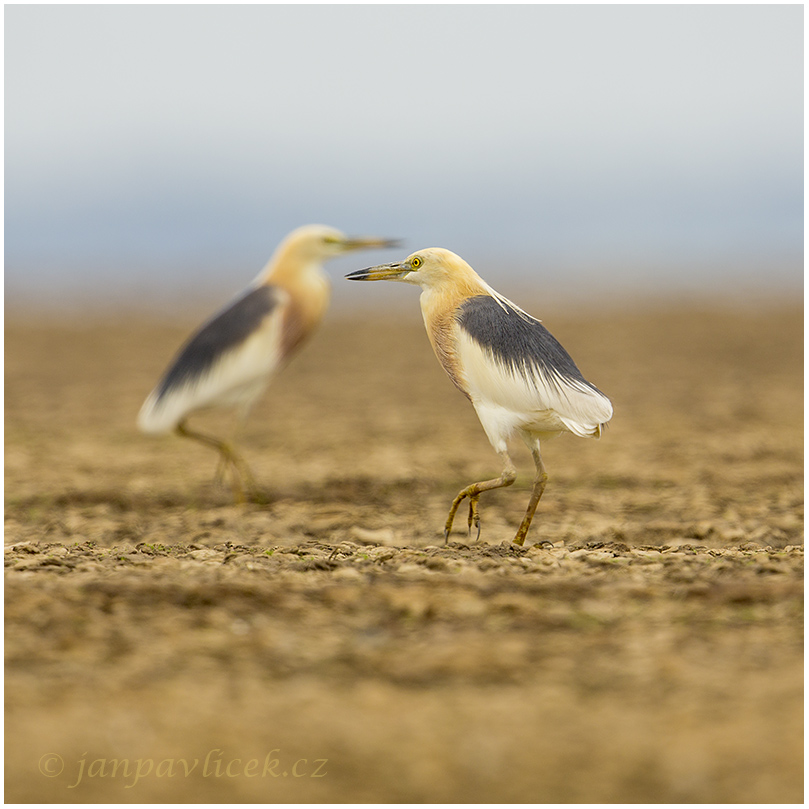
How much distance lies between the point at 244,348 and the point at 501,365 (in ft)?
11.6

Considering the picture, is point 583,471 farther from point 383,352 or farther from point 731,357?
point 383,352

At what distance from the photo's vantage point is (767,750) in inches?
128

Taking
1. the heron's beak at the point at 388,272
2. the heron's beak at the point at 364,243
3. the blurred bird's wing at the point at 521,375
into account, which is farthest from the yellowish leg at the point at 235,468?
the blurred bird's wing at the point at 521,375

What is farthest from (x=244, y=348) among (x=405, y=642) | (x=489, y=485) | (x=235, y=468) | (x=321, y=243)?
(x=405, y=642)

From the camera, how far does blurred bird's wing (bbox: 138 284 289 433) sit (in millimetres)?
8422

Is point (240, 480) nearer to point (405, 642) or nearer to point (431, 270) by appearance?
point (431, 270)

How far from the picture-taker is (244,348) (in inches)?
335

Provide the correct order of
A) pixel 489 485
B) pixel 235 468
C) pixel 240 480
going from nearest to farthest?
1. pixel 489 485
2. pixel 235 468
3. pixel 240 480

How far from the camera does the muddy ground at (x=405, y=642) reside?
3.25m

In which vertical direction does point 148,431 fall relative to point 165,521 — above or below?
above

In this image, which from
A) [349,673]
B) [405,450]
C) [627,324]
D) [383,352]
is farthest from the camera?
[627,324]

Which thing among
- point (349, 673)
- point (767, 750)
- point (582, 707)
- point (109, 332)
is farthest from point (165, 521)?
point (109, 332)

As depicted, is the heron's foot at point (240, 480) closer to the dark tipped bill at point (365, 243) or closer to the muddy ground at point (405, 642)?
the muddy ground at point (405, 642)

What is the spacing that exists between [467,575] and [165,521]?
3.34 m
